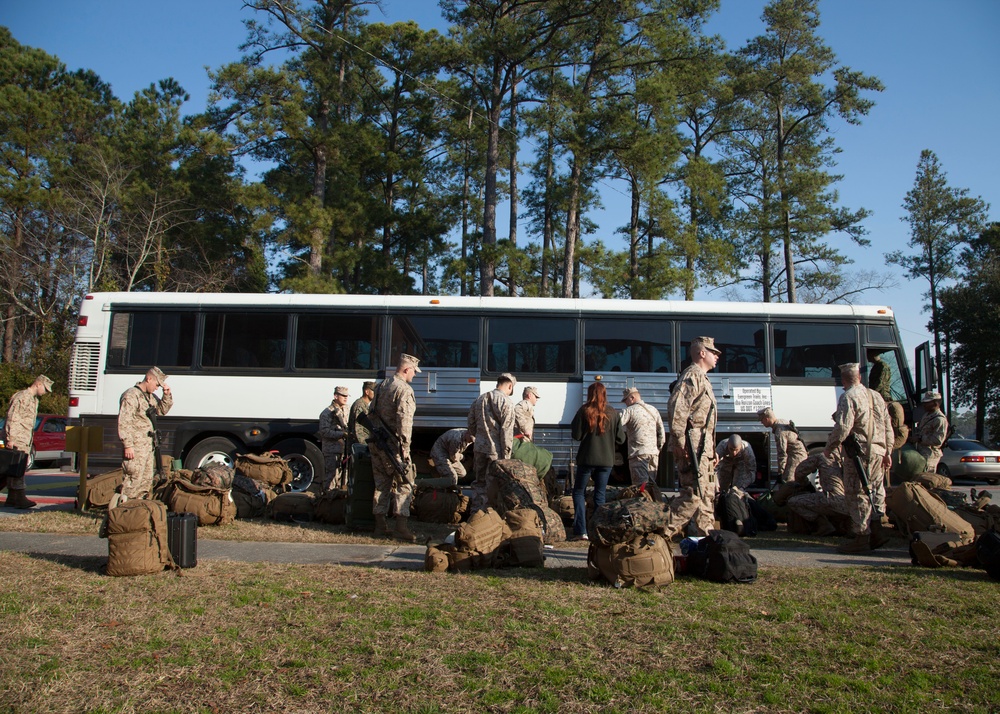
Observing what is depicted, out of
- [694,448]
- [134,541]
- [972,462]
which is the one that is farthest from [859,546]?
[972,462]

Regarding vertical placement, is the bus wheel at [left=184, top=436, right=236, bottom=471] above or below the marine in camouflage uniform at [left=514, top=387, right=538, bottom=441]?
below

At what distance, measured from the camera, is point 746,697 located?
3.58 metres

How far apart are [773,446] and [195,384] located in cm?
884

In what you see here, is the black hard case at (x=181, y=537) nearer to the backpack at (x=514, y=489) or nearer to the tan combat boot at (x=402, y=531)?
the tan combat boot at (x=402, y=531)

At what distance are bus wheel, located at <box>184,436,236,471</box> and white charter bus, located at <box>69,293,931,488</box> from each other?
20 millimetres

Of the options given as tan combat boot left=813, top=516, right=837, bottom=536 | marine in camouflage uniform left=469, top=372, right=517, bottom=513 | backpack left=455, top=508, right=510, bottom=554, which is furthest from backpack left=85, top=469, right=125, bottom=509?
tan combat boot left=813, top=516, right=837, bottom=536

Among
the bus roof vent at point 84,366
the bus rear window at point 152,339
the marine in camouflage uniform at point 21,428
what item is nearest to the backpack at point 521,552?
the marine in camouflage uniform at point 21,428

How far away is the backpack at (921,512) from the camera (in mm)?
7273

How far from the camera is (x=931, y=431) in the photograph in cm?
1025

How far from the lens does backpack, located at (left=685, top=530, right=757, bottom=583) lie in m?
5.80

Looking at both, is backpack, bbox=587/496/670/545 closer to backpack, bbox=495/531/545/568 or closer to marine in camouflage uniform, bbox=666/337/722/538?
backpack, bbox=495/531/545/568

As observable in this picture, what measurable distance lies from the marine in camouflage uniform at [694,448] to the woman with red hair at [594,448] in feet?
3.38

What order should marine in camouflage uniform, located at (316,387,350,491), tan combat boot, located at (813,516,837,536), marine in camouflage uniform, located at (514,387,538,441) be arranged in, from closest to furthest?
1. tan combat boot, located at (813,516,837,536)
2. marine in camouflage uniform, located at (514,387,538,441)
3. marine in camouflage uniform, located at (316,387,350,491)

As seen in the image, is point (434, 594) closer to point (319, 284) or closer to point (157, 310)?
point (157, 310)
